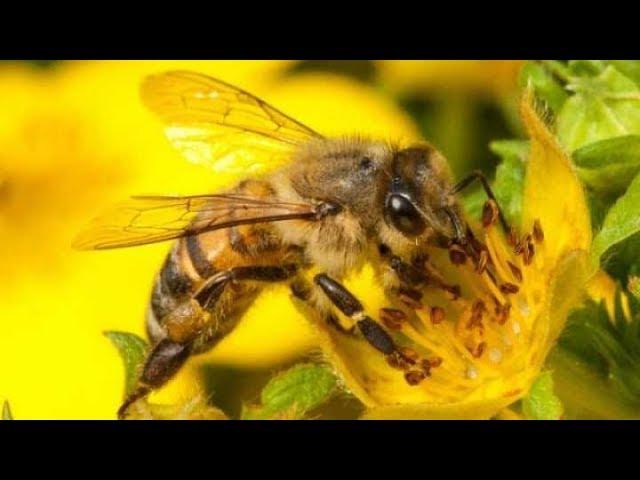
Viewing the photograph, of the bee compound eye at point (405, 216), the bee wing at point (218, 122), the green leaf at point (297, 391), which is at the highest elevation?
the bee wing at point (218, 122)

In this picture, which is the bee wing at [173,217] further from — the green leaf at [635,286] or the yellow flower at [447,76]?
the yellow flower at [447,76]

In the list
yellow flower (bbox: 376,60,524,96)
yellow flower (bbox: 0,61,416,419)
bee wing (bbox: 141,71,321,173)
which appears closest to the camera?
bee wing (bbox: 141,71,321,173)

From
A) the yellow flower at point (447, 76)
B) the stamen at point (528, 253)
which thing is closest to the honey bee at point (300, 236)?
the stamen at point (528, 253)

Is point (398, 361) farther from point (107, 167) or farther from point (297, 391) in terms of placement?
point (107, 167)

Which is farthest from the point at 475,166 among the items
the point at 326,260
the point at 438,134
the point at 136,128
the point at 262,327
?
the point at 326,260

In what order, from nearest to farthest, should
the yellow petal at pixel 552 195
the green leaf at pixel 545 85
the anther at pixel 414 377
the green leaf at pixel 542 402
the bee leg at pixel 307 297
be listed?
the green leaf at pixel 542 402 → the yellow petal at pixel 552 195 → the anther at pixel 414 377 → the bee leg at pixel 307 297 → the green leaf at pixel 545 85

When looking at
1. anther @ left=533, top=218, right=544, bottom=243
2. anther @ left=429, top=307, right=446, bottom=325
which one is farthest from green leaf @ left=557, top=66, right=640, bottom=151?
anther @ left=429, top=307, right=446, bottom=325

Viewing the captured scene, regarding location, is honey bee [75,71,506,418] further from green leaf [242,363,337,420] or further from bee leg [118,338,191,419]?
green leaf [242,363,337,420]
